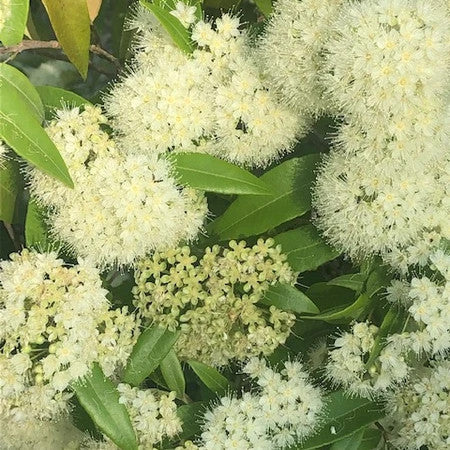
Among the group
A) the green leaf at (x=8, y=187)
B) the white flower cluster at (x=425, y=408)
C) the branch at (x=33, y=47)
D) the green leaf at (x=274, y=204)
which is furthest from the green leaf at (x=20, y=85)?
the white flower cluster at (x=425, y=408)

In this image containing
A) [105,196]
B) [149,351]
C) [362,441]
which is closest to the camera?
[105,196]

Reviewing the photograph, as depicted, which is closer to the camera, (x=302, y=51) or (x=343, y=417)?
(x=302, y=51)

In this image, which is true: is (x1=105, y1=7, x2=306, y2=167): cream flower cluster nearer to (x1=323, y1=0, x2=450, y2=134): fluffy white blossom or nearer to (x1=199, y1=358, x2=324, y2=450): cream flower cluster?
(x1=323, y1=0, x2=450, y2=134): fluffy white blossom

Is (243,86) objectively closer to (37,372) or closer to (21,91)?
(21,91)

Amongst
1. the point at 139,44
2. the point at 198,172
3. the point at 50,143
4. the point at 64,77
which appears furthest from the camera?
the point at 64,77

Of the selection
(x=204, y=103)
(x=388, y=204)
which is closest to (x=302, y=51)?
(x=204, y=103)

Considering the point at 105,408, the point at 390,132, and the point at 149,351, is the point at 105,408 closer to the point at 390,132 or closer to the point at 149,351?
the point at 149,351

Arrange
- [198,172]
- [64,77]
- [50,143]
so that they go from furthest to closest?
[64,77] < [198,172] < [50,143]

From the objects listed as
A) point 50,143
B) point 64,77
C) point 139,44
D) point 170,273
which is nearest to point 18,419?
point 170,273
